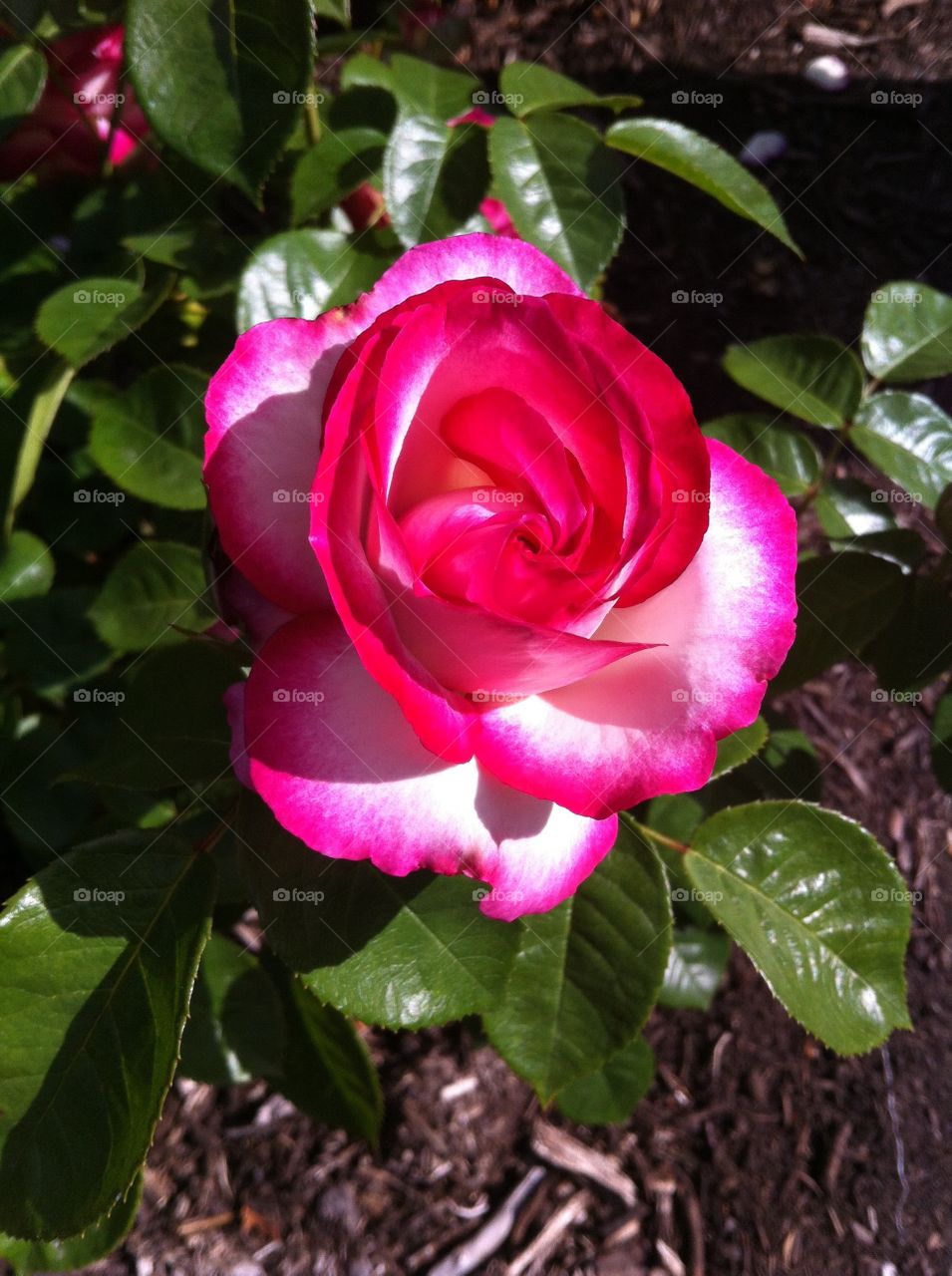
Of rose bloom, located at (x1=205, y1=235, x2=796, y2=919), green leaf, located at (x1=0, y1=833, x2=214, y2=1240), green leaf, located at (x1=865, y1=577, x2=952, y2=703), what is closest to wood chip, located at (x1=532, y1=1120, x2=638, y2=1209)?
green leaf, located at (x1=865, y1=577, x2=952, y2=703)

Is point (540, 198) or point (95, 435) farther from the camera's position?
point (95, 435)

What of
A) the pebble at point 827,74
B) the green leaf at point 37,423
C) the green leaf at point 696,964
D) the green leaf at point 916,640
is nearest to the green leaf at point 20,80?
the green leaf at point 37,423

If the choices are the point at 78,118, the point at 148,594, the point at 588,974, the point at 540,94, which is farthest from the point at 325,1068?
the point at 78,118

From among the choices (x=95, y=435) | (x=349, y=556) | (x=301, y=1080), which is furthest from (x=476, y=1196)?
(x=349, y=556)

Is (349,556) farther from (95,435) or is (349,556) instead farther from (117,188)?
(117,188)

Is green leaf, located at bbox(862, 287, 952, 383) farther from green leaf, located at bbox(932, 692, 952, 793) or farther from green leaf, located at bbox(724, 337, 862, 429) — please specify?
green leaf, located at bbox(932, 692, 952, 793)
